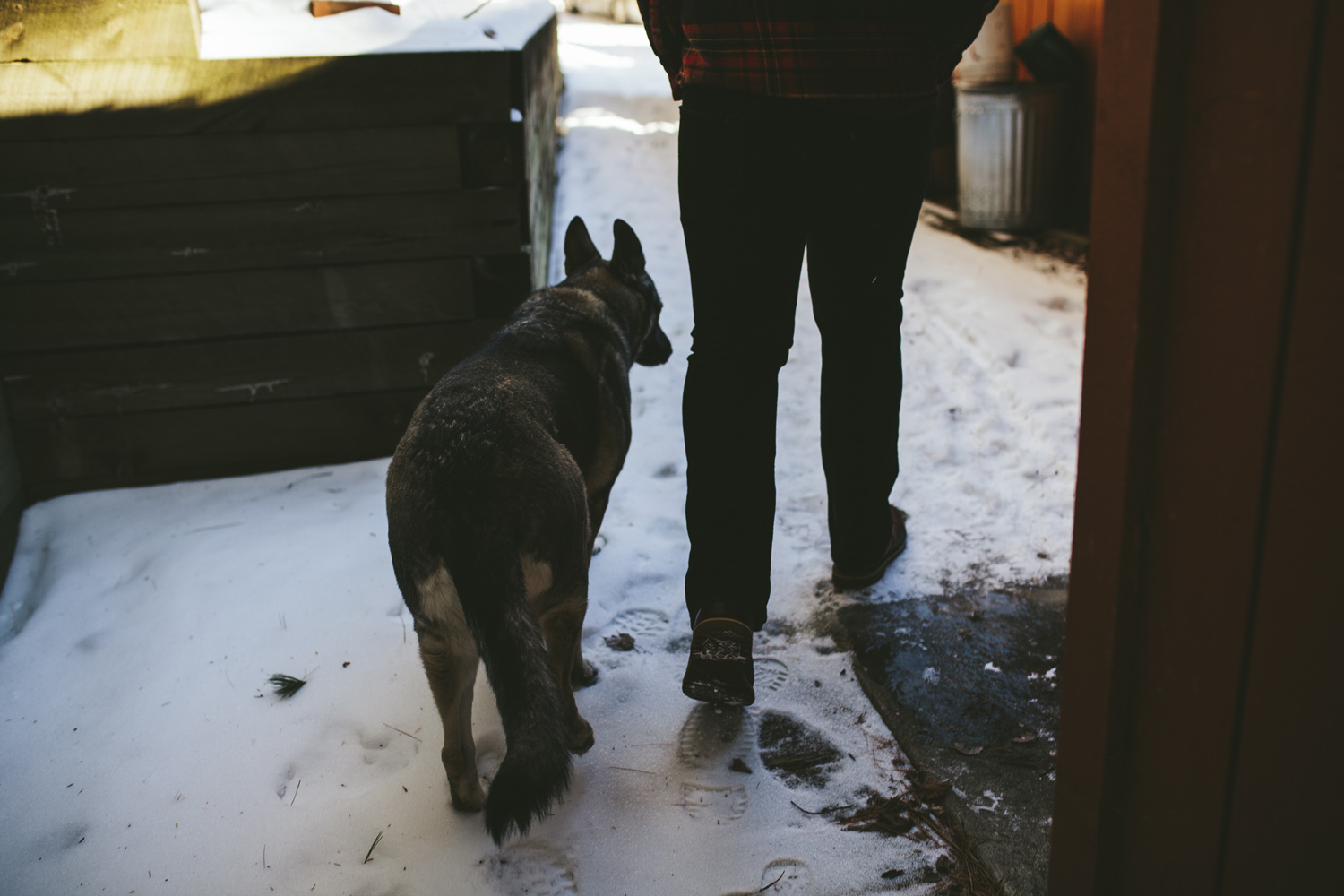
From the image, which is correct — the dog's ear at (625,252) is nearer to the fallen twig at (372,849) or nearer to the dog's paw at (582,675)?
the dog's paw at (582,675)

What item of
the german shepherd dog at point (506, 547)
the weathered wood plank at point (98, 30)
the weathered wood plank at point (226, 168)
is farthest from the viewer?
the weathered wood plank at point (226, 168)

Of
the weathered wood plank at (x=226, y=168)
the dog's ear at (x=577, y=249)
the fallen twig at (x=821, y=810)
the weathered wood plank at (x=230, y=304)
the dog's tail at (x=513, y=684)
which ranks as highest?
the weathered wood plank at (x=226, y=168)

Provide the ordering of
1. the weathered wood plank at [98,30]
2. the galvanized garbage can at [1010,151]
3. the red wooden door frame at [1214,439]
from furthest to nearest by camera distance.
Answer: the galvanized garbage can at [1010,151] < the weathered wood plank at [98,30] < the red wooden door frame at [1214,439]

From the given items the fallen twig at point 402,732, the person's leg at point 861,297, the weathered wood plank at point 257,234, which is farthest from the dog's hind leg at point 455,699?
the weathered wood plank at point 257,234

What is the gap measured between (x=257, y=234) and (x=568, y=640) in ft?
7.05

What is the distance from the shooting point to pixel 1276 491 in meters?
0.95

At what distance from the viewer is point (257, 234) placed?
10.6 feet

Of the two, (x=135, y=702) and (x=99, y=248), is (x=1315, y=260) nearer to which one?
(x=135, y=702)

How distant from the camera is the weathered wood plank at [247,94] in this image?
296 centimetres

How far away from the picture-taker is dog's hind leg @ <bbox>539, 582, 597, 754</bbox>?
6.60 feet

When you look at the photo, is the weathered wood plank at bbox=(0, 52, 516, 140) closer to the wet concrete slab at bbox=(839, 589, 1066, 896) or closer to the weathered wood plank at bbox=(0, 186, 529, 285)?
the weathered wood plank at bbox=(0, 186, 529, 285)

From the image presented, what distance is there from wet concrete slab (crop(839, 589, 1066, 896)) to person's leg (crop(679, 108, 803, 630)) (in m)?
0.44

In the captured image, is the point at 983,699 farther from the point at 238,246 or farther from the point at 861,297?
the point at 238,246

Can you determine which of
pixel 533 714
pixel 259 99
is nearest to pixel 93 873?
pixel 533 714
